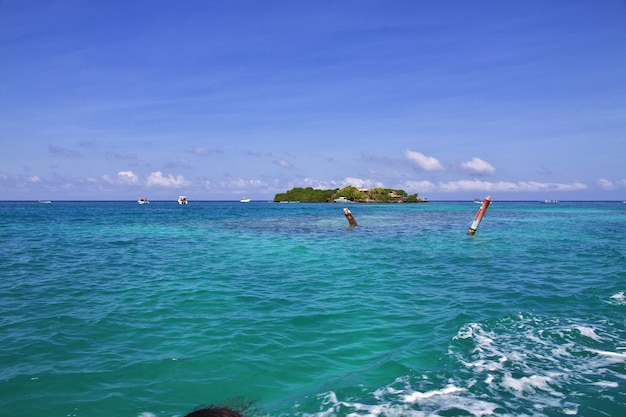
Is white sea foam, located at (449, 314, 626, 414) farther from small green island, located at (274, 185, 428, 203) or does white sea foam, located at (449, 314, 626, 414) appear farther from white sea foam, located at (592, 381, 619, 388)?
small green island, located at (274, 185, 428, 203)

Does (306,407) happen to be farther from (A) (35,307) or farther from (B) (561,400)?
(A) (35,307)

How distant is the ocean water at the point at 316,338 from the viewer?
6.10 m

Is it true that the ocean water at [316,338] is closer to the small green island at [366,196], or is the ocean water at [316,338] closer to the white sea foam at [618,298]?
the white sea foam at [618,298]

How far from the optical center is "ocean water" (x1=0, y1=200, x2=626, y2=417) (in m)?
6.10

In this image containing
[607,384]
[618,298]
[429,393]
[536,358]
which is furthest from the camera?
[618,298]

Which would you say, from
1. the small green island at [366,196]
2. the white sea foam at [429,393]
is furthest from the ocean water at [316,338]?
the small green island at [366,196]

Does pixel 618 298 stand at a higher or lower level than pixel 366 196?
lower

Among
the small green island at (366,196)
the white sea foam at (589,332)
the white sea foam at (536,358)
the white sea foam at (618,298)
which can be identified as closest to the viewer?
the white sea foam at (536,358)

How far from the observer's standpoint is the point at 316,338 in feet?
29.0

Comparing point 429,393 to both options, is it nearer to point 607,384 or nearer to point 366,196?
point 607,384

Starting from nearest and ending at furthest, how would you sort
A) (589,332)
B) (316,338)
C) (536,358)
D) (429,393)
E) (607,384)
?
(429,393) → (607,384) → (536,358) → (316,338) → (589,332)

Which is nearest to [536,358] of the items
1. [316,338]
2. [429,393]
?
[429,393]

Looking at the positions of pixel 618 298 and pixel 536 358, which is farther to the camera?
pixel 618 298

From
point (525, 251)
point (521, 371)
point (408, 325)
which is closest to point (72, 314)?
point (408, 325)
